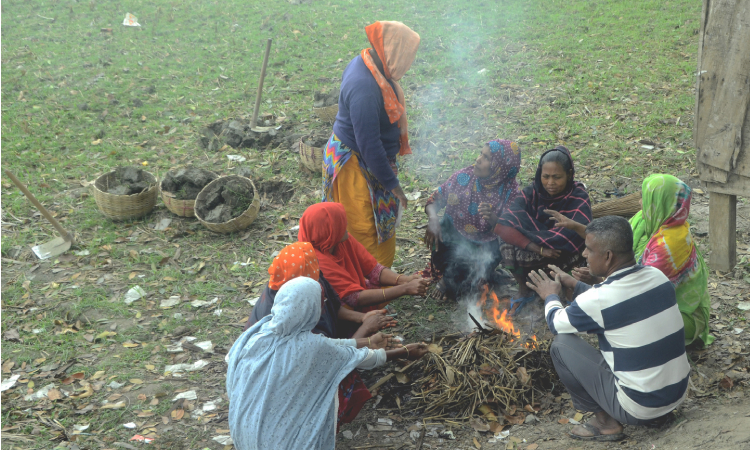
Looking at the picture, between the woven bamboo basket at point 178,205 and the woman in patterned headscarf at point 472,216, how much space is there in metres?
2.82

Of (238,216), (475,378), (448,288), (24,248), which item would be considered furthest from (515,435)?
(24,248)

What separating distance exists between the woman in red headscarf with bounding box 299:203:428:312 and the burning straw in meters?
0.50

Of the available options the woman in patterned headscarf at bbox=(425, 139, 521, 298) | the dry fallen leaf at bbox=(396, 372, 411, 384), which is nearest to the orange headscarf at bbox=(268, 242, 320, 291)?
the dry fallen leaf at bbox=(396, 372, 411, 384)

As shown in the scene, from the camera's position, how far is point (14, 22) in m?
11.8

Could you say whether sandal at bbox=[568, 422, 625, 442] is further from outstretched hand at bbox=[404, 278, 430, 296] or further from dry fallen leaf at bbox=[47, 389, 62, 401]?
dry fallen leaf at bbox=[47, 389, 62, 401]

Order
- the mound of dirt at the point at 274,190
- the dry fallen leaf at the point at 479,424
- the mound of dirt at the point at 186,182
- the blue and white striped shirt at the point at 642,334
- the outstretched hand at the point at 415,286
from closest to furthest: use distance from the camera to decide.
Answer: the blue and white striped shirt at the point at 642,334
the dry fallen leaf at the point at 479,424
the outstretched hand at the point at 415,286
the mound of dirt at the point at 186,182
the mound of dirt at the point at 274,190

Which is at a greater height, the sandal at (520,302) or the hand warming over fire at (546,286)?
the hand warming over fire at (546,286)

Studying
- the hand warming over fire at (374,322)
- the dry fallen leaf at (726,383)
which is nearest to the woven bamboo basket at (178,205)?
the hand warming over fire at (374,322)

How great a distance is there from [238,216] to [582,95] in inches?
205

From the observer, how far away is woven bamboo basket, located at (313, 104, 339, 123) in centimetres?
768

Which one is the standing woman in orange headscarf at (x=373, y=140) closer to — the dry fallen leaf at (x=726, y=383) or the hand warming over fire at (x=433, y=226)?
the hand warming over fire at (x=433, y=226)

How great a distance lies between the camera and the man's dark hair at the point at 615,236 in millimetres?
2816

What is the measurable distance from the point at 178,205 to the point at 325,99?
289cm


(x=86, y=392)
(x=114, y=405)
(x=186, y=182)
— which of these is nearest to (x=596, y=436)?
(x=114, y=405)
